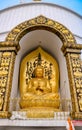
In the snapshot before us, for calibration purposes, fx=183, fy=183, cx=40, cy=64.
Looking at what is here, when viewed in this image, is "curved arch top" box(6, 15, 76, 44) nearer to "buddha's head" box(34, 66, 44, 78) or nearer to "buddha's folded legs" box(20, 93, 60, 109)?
"buddha's head" box(34, 66, 44, 78)

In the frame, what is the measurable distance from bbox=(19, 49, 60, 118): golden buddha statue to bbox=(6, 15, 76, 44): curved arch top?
1110mm

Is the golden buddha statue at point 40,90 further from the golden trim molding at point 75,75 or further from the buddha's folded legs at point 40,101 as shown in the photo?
the golden trim molding at point 75,75

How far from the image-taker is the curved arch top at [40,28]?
18.5ft

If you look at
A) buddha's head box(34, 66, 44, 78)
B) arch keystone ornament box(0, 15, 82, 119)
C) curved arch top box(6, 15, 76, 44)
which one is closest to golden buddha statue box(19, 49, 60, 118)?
buddha's head box(34, 66, 44, 78)

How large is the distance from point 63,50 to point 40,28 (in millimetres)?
1163

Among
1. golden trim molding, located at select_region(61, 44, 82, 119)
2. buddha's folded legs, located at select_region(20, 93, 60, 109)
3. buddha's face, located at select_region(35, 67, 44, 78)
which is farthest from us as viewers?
buddha's face, located at select_region(35, 67, 44, 78)

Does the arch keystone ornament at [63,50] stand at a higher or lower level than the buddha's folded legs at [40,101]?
higher

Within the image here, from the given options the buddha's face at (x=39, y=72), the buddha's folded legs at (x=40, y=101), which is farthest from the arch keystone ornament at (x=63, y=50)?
the buddha's face at (x=39, y=72)

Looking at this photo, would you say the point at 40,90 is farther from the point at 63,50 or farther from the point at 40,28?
the point at 40,28

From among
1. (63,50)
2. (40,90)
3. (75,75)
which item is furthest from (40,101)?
(63,50)

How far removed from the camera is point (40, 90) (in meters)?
5.75

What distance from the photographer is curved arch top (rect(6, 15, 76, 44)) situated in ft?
18.5

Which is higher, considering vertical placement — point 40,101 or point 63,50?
point 63,50

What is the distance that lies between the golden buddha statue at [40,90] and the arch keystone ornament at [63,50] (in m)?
0.78
